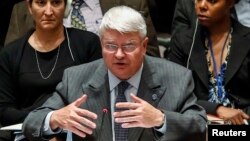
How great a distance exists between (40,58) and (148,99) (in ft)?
2.85

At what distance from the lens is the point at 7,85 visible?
2.68 m

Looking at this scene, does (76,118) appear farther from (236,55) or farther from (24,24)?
(24,24)

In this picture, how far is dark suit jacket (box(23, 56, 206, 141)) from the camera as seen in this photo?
1963mm

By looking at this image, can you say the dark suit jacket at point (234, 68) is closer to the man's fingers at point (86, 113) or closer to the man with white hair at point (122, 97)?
the man with white hair at point (122, 97)

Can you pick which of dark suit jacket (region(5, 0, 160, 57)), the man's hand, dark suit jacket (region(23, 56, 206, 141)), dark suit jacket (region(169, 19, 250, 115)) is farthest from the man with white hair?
dark suit jacket (region(5, 0, 160, 57))

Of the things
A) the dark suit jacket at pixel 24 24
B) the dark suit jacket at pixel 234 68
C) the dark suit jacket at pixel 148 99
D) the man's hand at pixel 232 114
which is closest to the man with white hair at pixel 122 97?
the dark suit jacket at pixel 148 99

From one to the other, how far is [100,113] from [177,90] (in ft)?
0.98

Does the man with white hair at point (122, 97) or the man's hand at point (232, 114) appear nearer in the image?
the man with white hair at point (122, 97)

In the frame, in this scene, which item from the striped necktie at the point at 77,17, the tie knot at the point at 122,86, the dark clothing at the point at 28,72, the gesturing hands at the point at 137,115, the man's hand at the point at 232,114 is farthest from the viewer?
the striped necktie at the point at 77,17

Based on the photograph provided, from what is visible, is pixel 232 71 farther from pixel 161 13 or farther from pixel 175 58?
pixel 161 13

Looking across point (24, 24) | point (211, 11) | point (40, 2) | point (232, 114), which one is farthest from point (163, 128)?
point (24, 24)

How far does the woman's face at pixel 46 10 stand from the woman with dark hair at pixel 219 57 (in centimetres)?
63

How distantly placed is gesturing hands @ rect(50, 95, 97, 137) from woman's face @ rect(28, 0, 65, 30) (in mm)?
881

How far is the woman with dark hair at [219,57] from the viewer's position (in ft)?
8.82
